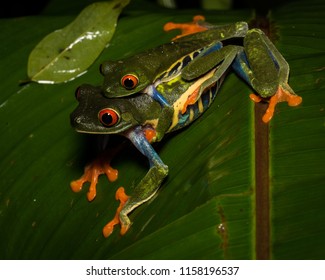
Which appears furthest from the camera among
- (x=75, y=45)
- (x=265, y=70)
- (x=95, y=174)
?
(x=75, y=45)

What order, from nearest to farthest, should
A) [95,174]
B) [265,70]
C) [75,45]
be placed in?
[265,70], [95,174], [75,45]

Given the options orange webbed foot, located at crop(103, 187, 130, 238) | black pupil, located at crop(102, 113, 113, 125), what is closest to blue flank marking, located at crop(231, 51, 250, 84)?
black pupil, located at crop(102, 113, 113, 125)

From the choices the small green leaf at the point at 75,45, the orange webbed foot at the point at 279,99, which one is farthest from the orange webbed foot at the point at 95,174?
the orange webbed foot at the point at 279,99

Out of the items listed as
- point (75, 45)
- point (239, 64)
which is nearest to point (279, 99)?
point (239, 64)

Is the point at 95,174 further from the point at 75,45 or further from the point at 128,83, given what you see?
the point at 75,45

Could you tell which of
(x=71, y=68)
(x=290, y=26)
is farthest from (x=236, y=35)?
(x=71, y=68)

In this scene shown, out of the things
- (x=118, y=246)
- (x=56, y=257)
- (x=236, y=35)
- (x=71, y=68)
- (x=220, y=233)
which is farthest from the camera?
(x=71, y=68)

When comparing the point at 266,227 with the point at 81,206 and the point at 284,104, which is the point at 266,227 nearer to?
the point at 284,104
